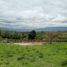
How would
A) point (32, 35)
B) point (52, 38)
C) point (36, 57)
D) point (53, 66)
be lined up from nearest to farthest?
point (53, 66)
point (36, 57)
point (52, 38)
point (32, 35)

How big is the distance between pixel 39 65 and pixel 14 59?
4.81 feet

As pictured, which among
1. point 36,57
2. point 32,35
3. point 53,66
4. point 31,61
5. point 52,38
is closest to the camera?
point 53,66

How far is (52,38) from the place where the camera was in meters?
17.6

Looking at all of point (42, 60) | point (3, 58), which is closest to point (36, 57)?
point (42, 60)

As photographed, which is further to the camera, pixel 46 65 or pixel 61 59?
pixel 61 59

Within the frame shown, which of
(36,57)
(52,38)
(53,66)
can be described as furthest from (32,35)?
(53,66)

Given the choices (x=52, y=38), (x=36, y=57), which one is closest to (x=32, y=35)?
(x=52, y=38)

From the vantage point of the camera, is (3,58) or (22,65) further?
(3,58)

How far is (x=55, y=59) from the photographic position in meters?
8.31

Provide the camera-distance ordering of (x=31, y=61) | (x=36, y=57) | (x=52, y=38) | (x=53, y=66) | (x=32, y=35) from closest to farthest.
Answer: (x=53, y=66) → (x=31, y=61) → (x=36, y=57) → (x=52, y=38) → (x=32, y=35)

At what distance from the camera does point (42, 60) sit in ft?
26.8

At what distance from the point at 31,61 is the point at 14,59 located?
0.79 meters

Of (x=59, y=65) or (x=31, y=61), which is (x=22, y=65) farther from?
(x=59, y=65)

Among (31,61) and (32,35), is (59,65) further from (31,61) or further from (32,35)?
(32,35)
